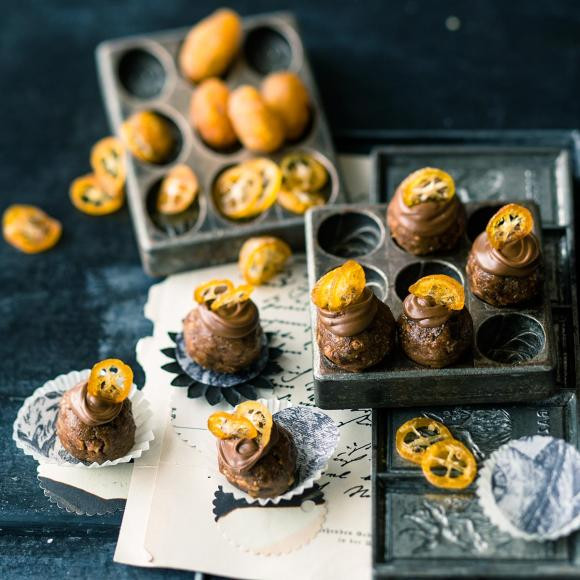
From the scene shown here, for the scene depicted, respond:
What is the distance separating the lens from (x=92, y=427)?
7.98ft

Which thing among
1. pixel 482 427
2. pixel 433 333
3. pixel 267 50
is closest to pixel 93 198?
pixel 267 50

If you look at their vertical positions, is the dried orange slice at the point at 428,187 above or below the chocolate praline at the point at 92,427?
above

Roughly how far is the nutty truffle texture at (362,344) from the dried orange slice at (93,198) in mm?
996

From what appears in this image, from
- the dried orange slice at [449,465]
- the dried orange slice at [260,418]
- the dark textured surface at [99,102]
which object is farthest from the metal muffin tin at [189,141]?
the dried orange slice at [449,465]

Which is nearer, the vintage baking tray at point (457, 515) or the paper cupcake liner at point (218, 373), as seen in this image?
the vintage baking tray at point (457, 515)

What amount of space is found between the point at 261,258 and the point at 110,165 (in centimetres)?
63

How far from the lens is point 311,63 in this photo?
11.6 feet

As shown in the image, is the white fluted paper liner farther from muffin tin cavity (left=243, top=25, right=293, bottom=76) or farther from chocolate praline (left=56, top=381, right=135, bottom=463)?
muffin tin cavity (left=243, top=25, right=293, bottom=76)

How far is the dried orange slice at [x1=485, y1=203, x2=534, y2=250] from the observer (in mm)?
2438

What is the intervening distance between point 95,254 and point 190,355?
596mm

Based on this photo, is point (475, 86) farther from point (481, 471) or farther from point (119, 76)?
point (481, 471)

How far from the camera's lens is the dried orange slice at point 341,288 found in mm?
2320

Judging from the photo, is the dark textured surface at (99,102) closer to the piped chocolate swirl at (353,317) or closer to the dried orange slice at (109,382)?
the dried orange slice at (109,382)

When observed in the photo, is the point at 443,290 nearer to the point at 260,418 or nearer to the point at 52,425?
the point at 260,418
